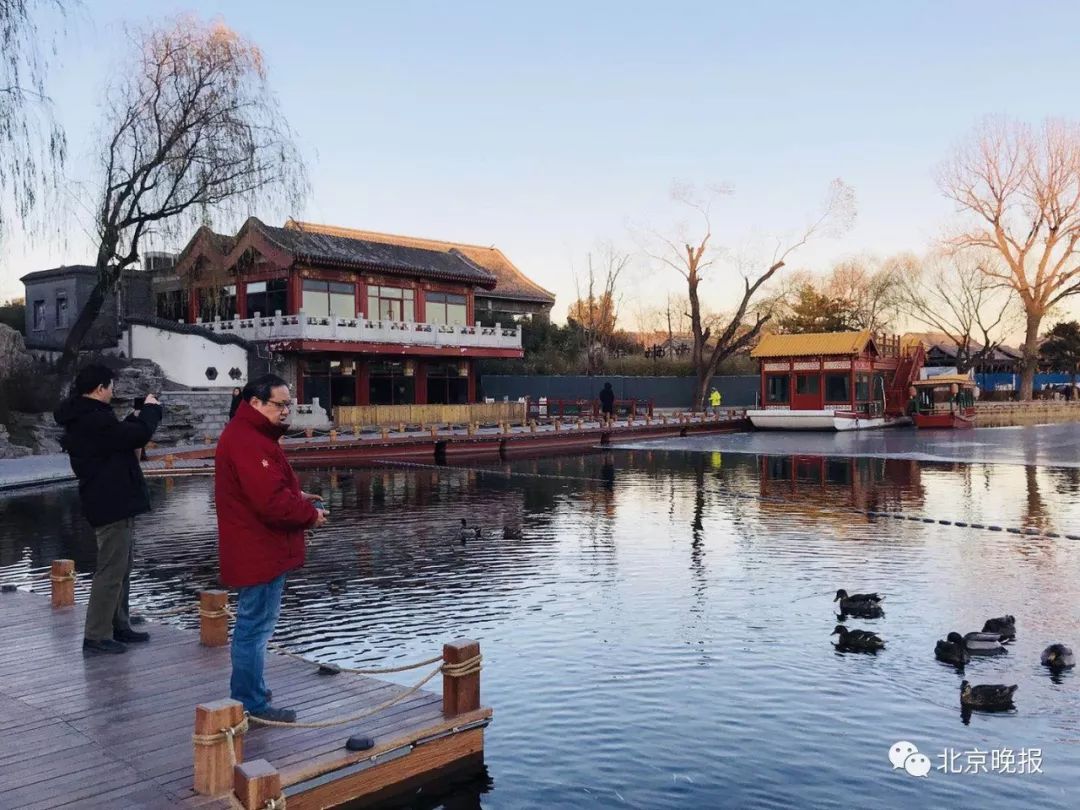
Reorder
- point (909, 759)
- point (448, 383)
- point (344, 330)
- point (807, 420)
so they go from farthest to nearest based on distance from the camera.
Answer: point (807, 420)
point (448, 383)
point (344, 330)
point (909, 759)

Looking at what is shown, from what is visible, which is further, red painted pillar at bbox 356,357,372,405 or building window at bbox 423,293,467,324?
building window at bbox 423,293,467,324

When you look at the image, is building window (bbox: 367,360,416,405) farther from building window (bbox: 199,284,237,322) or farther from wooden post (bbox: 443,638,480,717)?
wooden post (bbox: 443,638,480,717)

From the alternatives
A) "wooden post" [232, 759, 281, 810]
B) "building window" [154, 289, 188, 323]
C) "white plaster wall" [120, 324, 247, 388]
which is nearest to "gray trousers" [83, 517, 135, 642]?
"wooden post" [232, 759, 281, 810]

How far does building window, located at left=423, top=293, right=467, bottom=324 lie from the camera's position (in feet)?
141

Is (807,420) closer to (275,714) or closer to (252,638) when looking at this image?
(275,714)

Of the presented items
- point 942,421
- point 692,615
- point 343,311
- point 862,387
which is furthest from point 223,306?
point 942,421

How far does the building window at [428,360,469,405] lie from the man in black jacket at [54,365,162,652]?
1394 inches

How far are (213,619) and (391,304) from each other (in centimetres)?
3418

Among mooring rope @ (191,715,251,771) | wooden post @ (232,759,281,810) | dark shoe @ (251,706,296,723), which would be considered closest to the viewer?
wooden post @ (232,759,281,810)

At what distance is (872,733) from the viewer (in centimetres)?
720

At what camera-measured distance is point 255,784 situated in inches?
186

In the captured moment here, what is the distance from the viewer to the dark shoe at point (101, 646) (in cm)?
747

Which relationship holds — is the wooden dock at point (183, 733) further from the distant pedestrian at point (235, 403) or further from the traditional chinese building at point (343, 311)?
the traditional chinese building at point (343, 311)

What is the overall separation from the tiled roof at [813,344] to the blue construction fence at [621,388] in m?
6.49
